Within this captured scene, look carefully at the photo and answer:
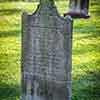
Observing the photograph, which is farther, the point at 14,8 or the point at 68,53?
the point at 14,8

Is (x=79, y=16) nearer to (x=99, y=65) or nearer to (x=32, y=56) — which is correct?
(x=99, y=65)

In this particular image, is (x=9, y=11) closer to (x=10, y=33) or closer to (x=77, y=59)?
(x=10, y=33)

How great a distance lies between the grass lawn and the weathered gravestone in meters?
1.25

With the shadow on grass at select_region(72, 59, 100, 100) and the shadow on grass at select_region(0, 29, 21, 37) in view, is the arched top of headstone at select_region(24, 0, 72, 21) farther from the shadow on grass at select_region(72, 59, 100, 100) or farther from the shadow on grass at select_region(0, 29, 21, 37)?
the shadow on grass at select_region(0, 29, 21, 37)

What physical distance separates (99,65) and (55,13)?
435 cm

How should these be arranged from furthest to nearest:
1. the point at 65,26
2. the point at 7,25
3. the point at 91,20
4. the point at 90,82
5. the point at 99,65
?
1. the point at 91,20
2. the point at 7,25
3. the point at 99,65
4. the point at 90,82
5. the point at 65,26

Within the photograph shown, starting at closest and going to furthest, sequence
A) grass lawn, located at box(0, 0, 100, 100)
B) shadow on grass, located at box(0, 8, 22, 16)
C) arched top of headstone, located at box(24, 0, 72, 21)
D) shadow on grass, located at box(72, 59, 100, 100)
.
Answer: arched top of headstone, located at box(24, 0, 72, 21) → shadow on grass, located at box(72, 59, 100, 100) → grass lawn, located at box(0, 0, 100, 100) → shadow on grass, located at box(0, 8, 22, 16)

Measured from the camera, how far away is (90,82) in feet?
33.0

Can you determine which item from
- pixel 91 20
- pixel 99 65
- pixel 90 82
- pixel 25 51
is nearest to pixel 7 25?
pixel 91 20

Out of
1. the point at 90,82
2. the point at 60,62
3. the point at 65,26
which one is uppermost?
the point at 65,26

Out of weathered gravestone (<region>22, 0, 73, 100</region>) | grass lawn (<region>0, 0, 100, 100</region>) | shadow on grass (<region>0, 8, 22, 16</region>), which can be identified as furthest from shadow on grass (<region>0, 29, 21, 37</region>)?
weathered gravestone (<region>22, 0, 73, 100</region>)

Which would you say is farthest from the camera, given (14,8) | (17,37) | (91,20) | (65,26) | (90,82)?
(14,8)

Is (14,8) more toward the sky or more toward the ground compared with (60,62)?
more toward the sky

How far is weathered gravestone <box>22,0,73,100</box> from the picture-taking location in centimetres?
751
